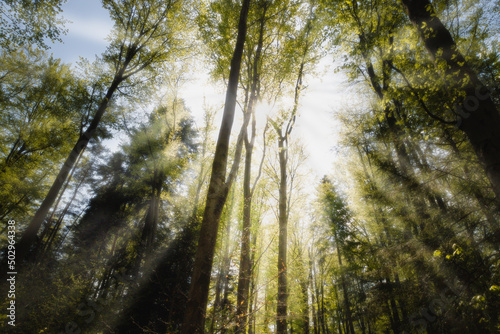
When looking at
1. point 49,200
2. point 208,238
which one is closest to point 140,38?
point 49,200

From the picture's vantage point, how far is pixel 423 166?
4.61m

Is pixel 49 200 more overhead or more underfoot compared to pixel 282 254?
more overhead

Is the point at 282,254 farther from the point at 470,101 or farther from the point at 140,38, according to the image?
the point at 140,38

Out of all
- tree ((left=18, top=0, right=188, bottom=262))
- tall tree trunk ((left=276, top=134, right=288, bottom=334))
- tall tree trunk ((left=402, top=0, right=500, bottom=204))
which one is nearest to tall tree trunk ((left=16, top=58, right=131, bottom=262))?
tree ((left=18, top=0, right=188, bottom=262))

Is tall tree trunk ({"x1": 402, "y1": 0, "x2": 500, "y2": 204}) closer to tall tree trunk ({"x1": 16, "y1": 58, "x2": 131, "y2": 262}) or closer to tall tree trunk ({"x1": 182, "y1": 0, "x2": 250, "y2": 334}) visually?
tall tree trunk ({"x1": 182, "y1": 0, "x2": 250, "y2": 334})

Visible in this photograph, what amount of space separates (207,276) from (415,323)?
3.57 metres

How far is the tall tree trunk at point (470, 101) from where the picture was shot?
8.73 ft

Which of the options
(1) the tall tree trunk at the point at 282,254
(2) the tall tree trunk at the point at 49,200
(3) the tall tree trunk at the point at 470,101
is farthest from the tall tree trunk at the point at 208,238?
(2) the tall tree trunk at the point at 49,200

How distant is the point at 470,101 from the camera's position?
115 inches

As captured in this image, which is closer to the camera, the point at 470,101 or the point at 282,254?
the point at 470,101

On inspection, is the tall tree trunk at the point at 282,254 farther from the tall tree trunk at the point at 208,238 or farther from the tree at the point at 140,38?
the tree at the point at 140,38

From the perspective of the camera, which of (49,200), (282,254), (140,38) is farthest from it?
(140,38)

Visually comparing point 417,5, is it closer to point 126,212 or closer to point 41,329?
point 41,329

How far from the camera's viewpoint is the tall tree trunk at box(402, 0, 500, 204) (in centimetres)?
266
